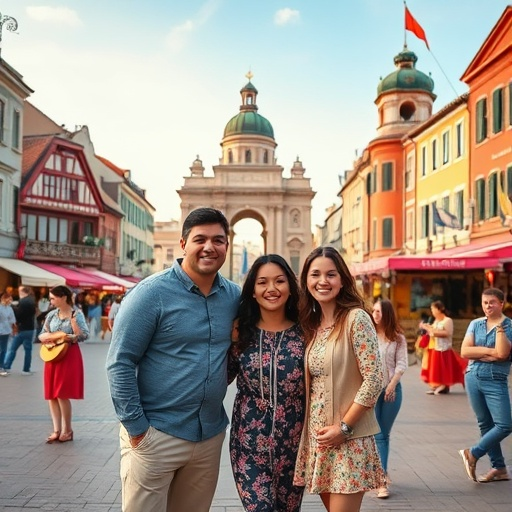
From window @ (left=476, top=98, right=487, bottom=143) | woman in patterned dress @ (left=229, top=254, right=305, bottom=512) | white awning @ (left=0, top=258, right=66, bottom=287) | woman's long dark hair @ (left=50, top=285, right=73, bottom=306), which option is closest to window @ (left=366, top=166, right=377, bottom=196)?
window @ (left=476, top=98, right=487, bottom=143)

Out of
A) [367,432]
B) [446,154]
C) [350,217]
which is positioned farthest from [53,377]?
[350,217]

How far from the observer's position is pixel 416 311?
22.7 metres

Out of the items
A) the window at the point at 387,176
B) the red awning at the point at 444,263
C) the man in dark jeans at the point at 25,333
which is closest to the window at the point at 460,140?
the red awning at the point at 444,263

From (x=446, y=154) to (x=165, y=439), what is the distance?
2727 cm

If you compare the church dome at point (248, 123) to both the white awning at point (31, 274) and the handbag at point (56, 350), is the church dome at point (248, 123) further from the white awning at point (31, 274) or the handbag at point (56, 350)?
the handbag at point (56, 350)

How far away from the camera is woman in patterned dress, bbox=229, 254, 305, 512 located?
3854mm

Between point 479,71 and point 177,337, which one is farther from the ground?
point 479,71

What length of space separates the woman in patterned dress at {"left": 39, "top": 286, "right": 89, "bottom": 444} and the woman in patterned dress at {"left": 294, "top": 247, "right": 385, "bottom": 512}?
17.0 ft

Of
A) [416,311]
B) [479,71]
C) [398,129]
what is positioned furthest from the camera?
[398,129]

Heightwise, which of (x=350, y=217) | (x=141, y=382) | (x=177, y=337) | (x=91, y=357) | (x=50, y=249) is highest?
(x=350, y=217)

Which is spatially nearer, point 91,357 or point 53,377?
point 53,377

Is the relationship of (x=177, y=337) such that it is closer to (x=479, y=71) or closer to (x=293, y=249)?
(x=479, y=71)

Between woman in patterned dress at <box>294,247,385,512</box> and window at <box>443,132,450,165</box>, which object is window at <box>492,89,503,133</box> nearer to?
window at <box>443,132,450,165</box>

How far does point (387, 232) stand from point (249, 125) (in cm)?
5802
